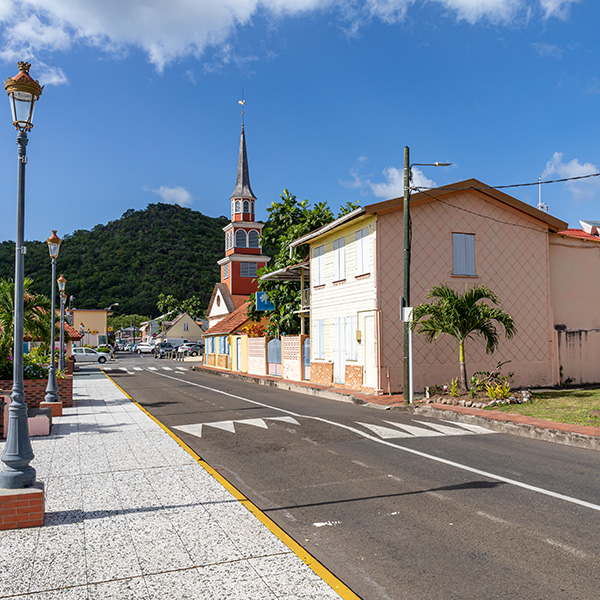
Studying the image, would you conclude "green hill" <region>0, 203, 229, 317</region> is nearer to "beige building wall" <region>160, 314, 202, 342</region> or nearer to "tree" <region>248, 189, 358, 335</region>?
"beige building wall" <region>160, 314, 202, 342</region>

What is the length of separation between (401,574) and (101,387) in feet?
73.8

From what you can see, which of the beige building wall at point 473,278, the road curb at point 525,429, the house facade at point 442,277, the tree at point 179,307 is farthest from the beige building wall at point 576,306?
the tree at point 179,307

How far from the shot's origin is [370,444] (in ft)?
34.1

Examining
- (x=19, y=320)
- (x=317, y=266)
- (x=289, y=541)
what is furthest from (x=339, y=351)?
(x=289, y=541)

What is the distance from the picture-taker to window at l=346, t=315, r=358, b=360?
2131 cm

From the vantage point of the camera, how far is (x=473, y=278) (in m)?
20.7

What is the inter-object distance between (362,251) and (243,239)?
1652 inches

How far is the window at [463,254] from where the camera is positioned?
813 inches

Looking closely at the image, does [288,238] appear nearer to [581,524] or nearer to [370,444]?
[370,444]

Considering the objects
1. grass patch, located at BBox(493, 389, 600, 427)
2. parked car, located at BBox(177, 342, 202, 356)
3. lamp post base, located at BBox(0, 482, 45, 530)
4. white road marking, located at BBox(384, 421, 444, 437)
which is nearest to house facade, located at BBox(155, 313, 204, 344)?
parked car, located at BBox(177, 342, 202, 356)

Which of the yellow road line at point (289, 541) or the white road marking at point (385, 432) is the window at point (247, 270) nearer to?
the white road marking at point (385, 432)

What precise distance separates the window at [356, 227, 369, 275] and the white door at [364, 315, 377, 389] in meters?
1.81

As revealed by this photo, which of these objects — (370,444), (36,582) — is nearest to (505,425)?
(370,444)

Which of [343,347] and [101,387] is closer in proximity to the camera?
[343,347]
